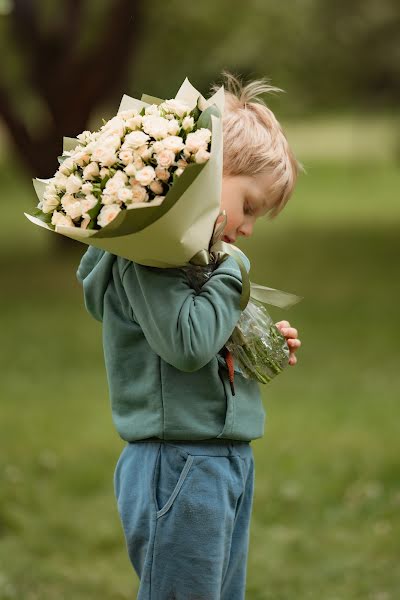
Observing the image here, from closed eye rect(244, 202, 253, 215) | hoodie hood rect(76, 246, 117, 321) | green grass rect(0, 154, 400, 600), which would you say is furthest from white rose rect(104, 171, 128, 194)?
green grass rect(0, 154, 400, 600)

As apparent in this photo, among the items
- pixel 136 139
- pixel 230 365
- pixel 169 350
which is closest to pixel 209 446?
pixel 230 365

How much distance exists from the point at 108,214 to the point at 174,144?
0.23 metres

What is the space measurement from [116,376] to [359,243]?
15043mm

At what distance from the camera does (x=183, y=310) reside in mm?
2682

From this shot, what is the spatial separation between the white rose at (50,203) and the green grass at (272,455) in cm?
243

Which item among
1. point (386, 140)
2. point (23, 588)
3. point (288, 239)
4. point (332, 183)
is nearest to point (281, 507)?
point (23, 588)

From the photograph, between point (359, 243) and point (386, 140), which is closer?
point (359, 243)

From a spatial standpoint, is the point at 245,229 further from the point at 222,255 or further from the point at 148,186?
the point at 148,186

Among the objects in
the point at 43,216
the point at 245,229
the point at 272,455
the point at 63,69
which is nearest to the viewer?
the point at 43,216


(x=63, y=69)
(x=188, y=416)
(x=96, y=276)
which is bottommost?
(x=188, y=416)

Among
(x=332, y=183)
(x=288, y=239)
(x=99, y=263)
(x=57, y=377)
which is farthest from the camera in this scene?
(x=332, y=183)

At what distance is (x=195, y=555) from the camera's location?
2.87m

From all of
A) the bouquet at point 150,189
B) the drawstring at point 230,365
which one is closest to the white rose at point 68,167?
the bouquet at point 150,189

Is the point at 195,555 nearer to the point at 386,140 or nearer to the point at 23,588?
the point at 23,588
